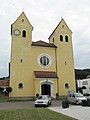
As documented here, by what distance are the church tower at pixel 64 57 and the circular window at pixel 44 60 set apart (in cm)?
197

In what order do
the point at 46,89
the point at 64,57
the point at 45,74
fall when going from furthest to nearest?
1. the point at 64,57
2. the point at 46,89
3. the point at 45,74

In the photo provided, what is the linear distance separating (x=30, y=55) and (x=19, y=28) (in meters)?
6.52

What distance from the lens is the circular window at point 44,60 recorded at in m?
40.1

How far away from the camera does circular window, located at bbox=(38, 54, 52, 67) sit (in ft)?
132

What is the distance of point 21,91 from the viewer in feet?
122

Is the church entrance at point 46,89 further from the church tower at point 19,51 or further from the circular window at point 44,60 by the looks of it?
the circular window at point 44,60

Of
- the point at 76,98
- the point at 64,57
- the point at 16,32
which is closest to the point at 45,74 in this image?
the point at 64,57

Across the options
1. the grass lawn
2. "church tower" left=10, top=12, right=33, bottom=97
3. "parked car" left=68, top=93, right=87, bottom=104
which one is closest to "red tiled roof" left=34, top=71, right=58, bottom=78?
"church tower" left=10, top=12, right=33, bottom=97

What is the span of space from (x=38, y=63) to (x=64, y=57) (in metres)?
6.14

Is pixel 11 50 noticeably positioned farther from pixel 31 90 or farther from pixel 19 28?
pixel 31 90

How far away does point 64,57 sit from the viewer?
4188cm

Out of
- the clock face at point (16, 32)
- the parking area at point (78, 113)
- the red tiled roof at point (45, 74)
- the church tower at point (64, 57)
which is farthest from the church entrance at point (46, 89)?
the parking area at point (78, 113)

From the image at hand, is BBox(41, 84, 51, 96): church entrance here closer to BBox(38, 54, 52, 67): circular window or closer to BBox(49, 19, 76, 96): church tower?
BBox(49, 19, 76, 96): church tower

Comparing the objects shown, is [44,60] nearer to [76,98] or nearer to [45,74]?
[45,74]
